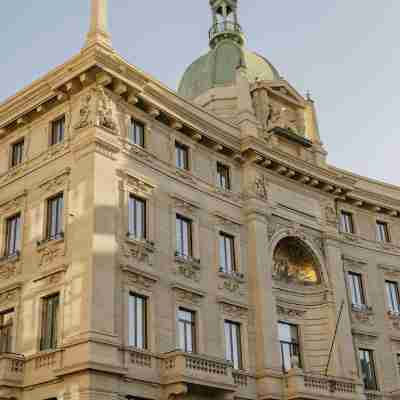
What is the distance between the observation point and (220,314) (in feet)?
110

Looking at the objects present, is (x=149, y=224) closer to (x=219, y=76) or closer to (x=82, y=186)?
(x=82, y=186)

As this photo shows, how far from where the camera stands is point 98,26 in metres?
32.5

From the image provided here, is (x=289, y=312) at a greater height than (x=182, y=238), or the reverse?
(x=182, y=238)

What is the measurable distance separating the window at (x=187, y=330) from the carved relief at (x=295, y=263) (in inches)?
343

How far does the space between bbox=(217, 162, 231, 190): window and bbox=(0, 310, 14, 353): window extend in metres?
13.2

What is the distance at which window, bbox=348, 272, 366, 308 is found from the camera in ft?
138

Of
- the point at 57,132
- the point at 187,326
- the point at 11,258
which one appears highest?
the point at 57,132

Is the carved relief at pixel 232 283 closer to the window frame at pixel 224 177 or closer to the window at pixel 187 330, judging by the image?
the window at pixel 187 330

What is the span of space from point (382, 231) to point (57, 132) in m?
23.8

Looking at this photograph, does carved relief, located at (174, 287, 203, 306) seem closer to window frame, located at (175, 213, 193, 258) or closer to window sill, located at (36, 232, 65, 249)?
window frame, located at (175, 213, 193, 258)

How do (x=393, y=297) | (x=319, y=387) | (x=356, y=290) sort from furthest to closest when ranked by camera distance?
(x=393, y=297) → (x=356, y=290) → (x=319, y=387)

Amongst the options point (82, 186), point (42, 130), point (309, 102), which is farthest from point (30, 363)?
point (309, 102)

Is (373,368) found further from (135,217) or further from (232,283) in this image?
(135,217)

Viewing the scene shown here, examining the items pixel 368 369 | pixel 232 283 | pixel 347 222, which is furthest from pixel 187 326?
pixel 347 222
